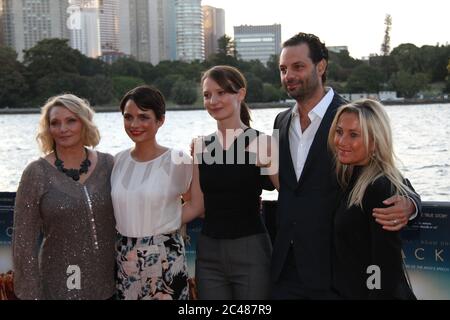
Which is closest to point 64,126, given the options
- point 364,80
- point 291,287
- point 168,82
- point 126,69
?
point 291,287

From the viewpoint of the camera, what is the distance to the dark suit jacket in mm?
3168

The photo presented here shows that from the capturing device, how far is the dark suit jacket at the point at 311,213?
3.17 meters

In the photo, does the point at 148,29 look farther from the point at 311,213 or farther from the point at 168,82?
the point at 311,213

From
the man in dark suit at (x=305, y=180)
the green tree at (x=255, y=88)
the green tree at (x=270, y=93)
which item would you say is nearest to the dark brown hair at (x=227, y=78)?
the man in dark suit at (x=305, y=180)

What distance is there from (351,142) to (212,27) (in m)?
54.7

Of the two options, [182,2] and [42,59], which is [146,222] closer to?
[42,59]

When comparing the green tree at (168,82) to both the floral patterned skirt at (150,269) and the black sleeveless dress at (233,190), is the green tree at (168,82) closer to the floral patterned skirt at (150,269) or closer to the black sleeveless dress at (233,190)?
the black sleeveless dress at (233,190)

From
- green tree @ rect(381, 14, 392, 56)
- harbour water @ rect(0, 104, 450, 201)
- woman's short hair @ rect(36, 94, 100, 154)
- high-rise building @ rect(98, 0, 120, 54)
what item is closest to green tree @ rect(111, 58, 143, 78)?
harbour water @ rect(0, 104, 450, 201)

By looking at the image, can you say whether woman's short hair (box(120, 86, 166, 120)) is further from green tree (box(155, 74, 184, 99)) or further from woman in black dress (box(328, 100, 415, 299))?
green tree (box(155, 74, 184, 99))

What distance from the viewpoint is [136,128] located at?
135 inches

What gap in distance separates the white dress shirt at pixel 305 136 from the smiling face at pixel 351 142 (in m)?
0.29

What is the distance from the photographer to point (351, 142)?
297cm

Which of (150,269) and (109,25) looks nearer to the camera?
(150,269)

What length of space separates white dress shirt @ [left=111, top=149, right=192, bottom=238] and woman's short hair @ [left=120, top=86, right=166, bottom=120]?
10.0 inches
